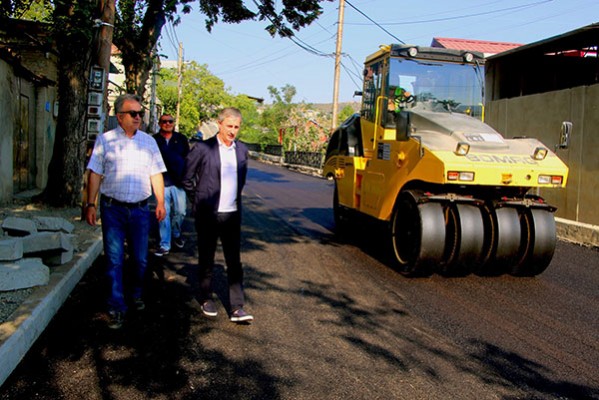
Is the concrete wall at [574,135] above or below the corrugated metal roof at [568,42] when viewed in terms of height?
below

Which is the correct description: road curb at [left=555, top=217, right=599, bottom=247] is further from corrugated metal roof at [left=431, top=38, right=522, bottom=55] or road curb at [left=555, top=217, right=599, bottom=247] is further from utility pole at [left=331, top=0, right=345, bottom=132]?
utility pole at [left=331, top=0, right=345, bottom=132]

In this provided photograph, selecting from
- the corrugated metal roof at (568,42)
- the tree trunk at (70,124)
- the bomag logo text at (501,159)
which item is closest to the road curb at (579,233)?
the bomag logo text at (501,159)

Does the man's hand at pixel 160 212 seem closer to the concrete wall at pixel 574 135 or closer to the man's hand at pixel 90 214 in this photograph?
the man's hand at pixel 90 214

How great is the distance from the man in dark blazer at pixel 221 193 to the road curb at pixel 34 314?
1.38m

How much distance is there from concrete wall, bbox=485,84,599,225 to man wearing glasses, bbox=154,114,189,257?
8.20 meters

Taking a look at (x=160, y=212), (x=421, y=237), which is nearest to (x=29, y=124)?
(x=160, y=212)

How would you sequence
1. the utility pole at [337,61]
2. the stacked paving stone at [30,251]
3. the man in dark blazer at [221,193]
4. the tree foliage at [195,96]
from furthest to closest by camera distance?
the tree foliage at [195,96], the utility pole at [337,61], the stacked paving stone at [30,251], the man in dark blazer at [221,193]

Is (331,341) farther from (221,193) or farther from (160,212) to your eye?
(160,212)

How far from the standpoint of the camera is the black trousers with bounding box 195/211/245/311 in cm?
532

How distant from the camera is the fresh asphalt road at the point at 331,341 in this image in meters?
3.97

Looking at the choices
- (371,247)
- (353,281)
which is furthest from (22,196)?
(353,281)

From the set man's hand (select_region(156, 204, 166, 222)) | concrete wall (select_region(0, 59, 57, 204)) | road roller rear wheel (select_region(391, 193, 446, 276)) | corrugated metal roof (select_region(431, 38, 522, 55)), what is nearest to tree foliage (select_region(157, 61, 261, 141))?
corrugated metal roof (select_region(431, 38, 522, 55))

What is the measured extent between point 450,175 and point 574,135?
688cm

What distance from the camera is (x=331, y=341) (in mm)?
4891
